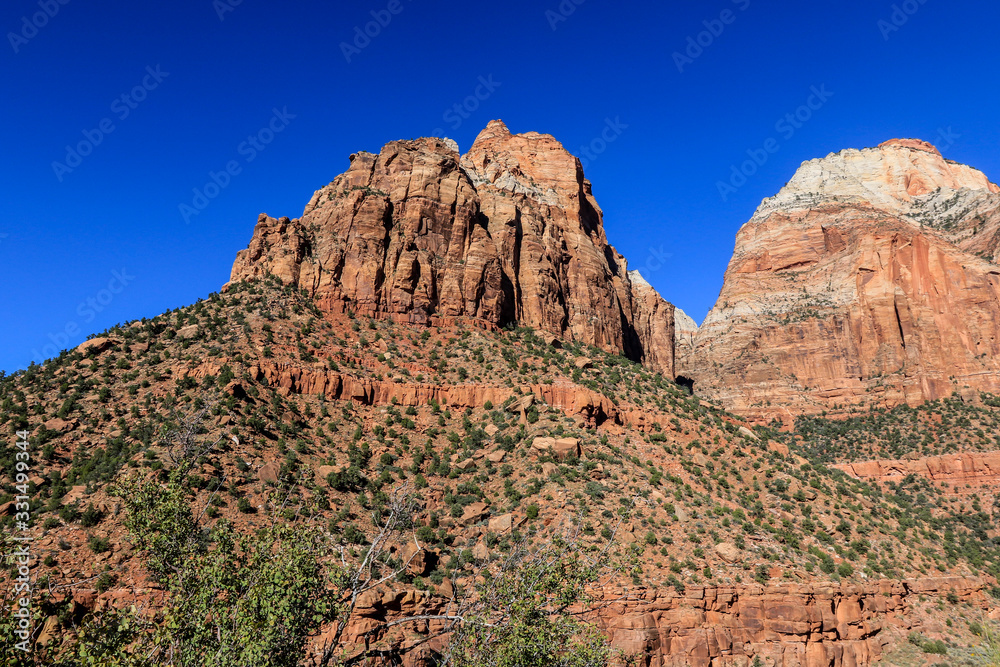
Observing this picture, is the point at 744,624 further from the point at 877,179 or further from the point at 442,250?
the point at 877,179

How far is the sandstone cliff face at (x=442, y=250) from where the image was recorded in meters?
56.1

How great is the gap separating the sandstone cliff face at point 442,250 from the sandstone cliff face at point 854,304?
38.9m

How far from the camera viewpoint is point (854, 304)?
3974 inches

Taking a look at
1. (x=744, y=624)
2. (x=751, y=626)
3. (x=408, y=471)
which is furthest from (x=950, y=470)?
(x=408, y=471)

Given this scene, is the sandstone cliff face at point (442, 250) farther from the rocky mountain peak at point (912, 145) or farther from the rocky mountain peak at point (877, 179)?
the rocky mountain peak at point (912, 145)

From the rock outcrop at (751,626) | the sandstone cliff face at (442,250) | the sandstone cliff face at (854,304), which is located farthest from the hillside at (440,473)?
the sandstone cliff face at (854,304)

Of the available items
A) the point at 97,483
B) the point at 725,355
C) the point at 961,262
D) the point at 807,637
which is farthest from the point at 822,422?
the point at 97,483

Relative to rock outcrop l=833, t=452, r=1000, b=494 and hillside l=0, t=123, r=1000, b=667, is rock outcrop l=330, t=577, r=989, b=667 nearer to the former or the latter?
hillside l=0, t=123, r=1000, b=667

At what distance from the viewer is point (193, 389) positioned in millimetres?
39781

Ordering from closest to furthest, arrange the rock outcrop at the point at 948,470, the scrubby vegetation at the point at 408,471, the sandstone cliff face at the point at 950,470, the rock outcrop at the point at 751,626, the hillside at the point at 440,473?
1. the scrubby vegetation at the point at 408,471
2. the hillside at the point at 440,473
3. the rock outcrop at the point at 751,626
4. the sandstone cliff face at the point at 950,470
5. the rock outcrop at the point at 948,470

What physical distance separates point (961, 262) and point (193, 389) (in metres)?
114

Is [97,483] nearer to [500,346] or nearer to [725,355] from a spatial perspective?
[500,346]

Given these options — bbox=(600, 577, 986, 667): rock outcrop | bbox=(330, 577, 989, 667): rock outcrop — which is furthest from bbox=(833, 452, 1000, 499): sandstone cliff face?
bbox=(600, 577, 986, 667): rock outcrop

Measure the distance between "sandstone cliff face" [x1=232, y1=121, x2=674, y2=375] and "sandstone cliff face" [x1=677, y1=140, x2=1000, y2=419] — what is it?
38.9 metres
